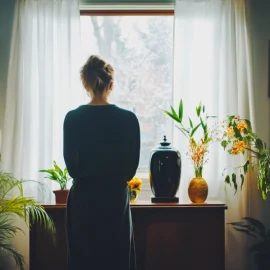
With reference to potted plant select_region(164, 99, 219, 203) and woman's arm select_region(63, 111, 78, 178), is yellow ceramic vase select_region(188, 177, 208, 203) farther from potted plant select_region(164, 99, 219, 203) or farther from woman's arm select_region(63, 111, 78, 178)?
woman's arm select_region(63, 111, 78, 178)

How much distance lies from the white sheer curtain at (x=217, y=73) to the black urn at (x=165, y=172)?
28 cm

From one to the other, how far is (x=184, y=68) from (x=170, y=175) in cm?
81

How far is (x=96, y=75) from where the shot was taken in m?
2.37

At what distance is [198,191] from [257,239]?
2.18 feet

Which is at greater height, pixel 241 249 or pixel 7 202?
pixel 7 202

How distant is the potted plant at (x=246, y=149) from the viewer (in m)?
3.07

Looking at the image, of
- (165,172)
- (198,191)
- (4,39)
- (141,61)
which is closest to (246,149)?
(198,191)

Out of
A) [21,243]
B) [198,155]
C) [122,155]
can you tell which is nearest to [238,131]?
[198,155]

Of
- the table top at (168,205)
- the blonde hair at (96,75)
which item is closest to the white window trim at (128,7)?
the blonde hair at (96,75)

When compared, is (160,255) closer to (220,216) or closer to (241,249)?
(220,216)

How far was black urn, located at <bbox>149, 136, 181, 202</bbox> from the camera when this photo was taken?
10.1 ft

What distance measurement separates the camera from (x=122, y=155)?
7.55ft

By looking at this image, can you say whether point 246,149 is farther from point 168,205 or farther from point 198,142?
point 168,205

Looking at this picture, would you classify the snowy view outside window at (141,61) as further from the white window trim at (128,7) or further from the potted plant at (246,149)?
the potted plant at (246,149)
